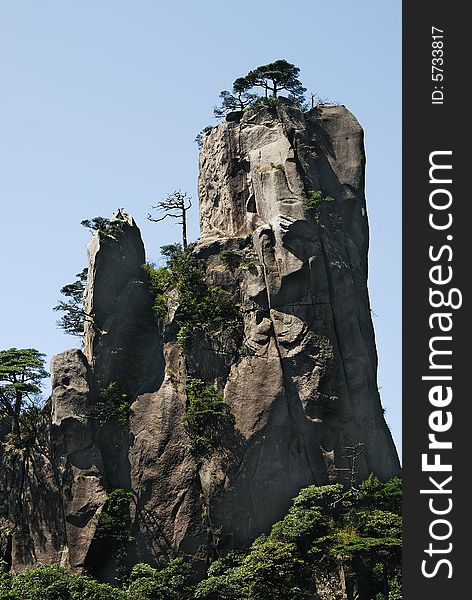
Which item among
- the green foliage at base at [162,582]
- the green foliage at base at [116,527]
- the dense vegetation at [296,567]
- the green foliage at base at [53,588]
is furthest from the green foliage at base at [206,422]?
the green foliage at base at [53,588]

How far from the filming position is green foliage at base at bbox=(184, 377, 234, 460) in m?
38.1

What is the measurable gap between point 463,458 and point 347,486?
19.8m

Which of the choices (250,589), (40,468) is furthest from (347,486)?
(40,468)

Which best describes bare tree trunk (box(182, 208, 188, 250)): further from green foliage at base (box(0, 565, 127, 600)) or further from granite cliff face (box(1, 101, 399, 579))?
green foliage at base (box(0, 565, 127, 600))

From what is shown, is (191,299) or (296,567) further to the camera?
(191,299)

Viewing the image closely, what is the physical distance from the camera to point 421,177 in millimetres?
19328

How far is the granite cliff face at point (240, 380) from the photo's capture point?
123 feet

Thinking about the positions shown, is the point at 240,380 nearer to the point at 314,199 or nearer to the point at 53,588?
the point at 314,199

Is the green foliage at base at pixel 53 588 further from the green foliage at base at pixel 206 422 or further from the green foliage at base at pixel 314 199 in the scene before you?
the green foliage at base at pixel 314 199

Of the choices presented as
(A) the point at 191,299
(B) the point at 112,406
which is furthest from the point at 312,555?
(A) the point at 191,299

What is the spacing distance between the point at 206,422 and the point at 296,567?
19.9 ft

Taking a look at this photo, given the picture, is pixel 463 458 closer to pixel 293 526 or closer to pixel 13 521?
pixel 293 526

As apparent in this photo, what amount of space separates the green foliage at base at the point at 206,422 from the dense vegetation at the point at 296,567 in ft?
11.4

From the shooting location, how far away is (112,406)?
39500 mm
